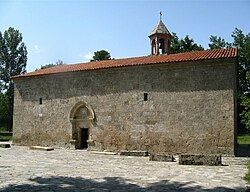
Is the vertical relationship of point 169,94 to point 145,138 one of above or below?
above

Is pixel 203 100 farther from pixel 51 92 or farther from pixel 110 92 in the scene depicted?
pixel 51 92

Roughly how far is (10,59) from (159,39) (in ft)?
85.3

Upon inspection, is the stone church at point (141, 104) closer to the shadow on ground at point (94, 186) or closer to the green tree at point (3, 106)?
the shadow on ground at point (94, 186)

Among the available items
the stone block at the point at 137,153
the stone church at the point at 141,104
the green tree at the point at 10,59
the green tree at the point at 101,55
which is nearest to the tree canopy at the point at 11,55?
the green tree at the point at 10,59

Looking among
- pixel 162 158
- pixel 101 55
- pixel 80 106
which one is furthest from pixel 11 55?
pixel 162 158

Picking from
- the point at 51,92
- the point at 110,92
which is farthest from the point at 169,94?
the point at 51,92

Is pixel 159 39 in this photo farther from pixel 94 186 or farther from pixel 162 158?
pixel 94 186

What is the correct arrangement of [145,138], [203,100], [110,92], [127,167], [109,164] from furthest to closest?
1. [110,92]
2. [145,138]
3. [203,100]
4. [109,164]
5. [127,167]

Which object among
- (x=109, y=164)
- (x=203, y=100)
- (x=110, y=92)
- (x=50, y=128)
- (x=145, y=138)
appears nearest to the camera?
(x=109, y=164)

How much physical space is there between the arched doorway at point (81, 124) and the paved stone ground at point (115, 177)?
623 centimetres

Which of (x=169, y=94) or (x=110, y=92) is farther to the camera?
(x=110, y=92)

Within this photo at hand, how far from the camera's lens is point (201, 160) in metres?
13.4

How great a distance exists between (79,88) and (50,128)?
356 centimetres

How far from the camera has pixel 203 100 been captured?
54.2ft
